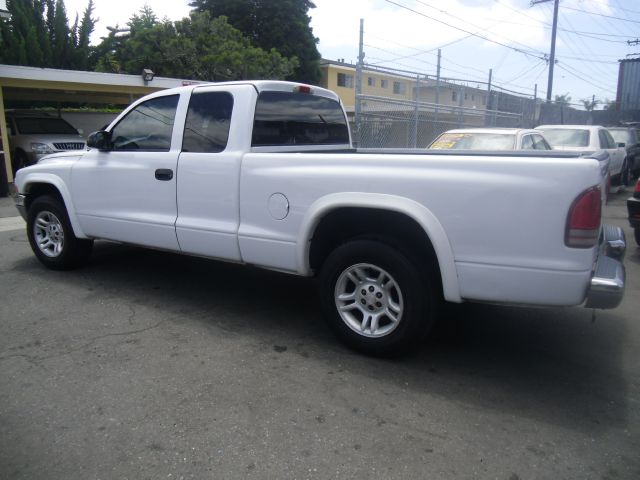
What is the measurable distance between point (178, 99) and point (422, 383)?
124 inches

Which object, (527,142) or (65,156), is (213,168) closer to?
(65,156)

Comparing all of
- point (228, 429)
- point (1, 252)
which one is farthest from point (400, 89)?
point (228, 429)

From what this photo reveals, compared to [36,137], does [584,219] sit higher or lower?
lower

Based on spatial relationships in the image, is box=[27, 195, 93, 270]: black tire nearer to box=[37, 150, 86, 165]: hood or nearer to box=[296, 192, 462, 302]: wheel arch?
box=[37, 150, 86, 165]: hood

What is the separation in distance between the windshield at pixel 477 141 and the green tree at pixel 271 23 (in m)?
30.7

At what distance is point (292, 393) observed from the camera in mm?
3244

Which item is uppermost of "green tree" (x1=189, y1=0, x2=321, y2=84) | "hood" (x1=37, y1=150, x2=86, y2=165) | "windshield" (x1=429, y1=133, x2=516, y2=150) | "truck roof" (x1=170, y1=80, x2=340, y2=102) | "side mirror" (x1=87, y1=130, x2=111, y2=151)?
"green tree" (x1=189, y1=0, x2=321, y2=84)

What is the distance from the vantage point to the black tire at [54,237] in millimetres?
5570

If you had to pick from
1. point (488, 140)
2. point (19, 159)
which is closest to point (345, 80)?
point (19, 159)

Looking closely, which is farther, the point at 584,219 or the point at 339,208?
the point at 339,208

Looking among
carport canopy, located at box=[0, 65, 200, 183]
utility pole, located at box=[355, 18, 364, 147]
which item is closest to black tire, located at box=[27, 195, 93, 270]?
utility pole, located at box=[355, 18, 364, 147]

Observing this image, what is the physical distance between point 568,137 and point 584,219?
1040cm

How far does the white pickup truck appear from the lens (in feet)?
9.74

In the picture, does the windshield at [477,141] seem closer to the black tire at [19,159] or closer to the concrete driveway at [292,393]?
the concrete driveway at [292,393]
